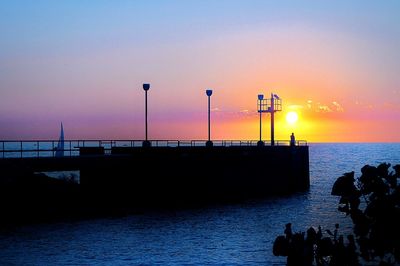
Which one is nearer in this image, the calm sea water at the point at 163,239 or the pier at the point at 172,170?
the calm sea water at the point at 163,239

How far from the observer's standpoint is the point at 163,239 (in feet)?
122

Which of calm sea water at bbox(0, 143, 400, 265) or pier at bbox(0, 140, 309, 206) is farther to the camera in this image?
pier at bbox(0, 140, 309, 206)

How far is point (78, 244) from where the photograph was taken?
34438mm

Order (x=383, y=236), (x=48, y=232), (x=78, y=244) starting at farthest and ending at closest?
1. (x=48, y=232)
2. (x=78, y=244)
3. (x=383, y=236)

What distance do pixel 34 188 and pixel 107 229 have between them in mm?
7141

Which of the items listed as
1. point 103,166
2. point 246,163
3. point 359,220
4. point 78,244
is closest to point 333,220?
point 246,163

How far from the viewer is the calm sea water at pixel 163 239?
3119cm

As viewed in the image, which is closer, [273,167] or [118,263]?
[118,263]

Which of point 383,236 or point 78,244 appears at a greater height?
point 383,236

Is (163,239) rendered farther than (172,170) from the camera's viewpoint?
No

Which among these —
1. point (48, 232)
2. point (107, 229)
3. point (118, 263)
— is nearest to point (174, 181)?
point (107, 229)

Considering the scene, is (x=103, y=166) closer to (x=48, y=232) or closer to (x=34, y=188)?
(x=34, y=188)

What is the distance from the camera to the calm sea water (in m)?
31.2

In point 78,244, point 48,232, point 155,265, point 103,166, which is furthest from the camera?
point 103,166
